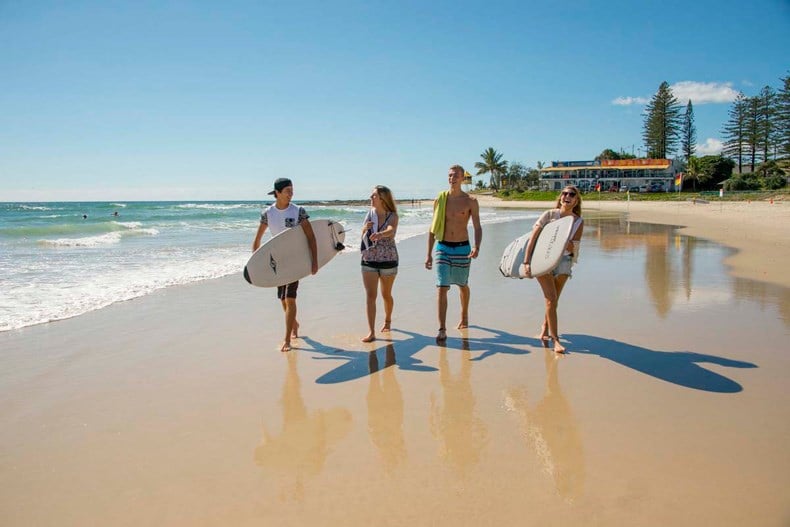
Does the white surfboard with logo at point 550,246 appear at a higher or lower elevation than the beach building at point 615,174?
lower

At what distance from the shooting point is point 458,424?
3.14 metres

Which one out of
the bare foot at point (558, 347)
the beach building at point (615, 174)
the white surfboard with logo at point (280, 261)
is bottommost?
the bare foot at point (558, 347)

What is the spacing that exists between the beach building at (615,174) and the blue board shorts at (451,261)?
66515 millimetres

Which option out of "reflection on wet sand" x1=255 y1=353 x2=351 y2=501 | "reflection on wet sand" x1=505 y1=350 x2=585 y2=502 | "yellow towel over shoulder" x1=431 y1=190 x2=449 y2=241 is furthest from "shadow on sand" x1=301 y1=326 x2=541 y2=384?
"yellow towel over shoulder" x1=431 y1=190 x2=449 y2=241

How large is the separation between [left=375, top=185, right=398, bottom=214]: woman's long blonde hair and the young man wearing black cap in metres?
0.77

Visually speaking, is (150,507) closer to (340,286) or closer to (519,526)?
(519,526)

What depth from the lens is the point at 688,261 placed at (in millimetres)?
10500

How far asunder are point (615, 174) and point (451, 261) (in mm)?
70837

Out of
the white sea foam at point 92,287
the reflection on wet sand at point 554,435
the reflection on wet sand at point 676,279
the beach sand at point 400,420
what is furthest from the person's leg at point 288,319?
the reflection on wet sand at point 676,279

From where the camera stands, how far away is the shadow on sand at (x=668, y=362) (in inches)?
147

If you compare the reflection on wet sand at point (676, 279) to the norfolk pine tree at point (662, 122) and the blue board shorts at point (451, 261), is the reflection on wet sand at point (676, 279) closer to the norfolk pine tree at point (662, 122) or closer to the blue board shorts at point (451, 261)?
the blue board shorts at point (451, 261)

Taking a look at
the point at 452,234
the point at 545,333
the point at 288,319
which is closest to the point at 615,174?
the point at 545,333

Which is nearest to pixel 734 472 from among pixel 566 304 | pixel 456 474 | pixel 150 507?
pixel 456 474

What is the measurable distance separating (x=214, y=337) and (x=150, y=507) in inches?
115
